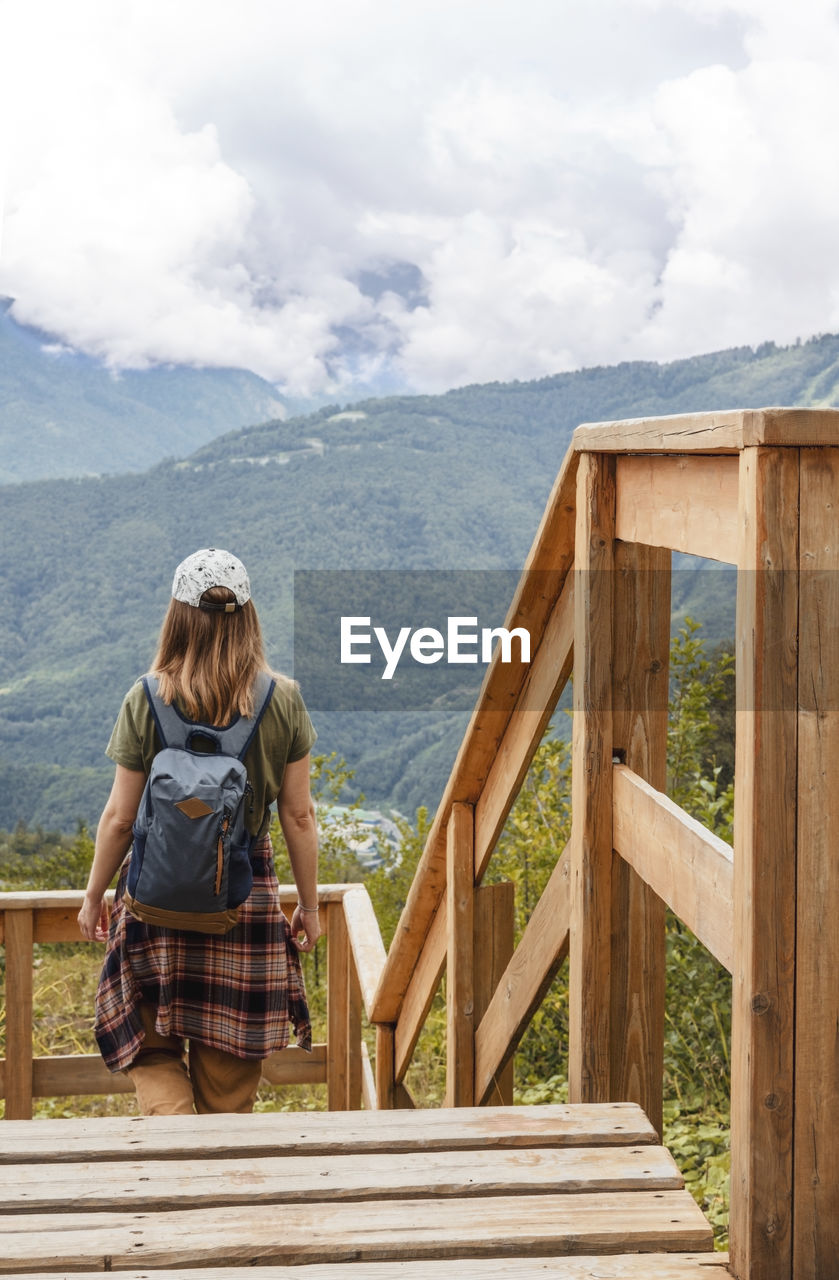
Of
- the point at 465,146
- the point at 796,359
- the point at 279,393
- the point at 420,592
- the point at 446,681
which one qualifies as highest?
the point at 465,146

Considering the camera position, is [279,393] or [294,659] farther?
[279,393]

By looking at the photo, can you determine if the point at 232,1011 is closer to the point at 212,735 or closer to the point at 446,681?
the point at 212,735

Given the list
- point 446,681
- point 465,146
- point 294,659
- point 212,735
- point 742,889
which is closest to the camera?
point 742,889

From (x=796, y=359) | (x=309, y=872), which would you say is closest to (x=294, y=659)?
(x=796, y=359)

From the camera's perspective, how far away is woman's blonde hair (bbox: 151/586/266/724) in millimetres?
2270

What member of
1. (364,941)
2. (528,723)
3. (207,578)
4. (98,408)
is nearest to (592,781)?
(528,723)

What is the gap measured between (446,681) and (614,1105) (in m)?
33.2

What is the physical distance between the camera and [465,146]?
272ft

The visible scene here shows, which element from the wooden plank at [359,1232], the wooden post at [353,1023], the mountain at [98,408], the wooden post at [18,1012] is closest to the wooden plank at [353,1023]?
the wooden post at [353,1023]

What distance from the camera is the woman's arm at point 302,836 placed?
2449 mm

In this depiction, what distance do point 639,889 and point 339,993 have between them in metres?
2.15

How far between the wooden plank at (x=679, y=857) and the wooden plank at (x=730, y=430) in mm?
398

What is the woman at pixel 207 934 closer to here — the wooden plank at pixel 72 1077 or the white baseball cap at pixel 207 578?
the white baseball cap at pixel 207 578

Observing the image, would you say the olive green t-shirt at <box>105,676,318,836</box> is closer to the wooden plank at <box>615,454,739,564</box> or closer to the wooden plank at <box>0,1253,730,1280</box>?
the wooden plank at <box>615,454,739,564</box>
